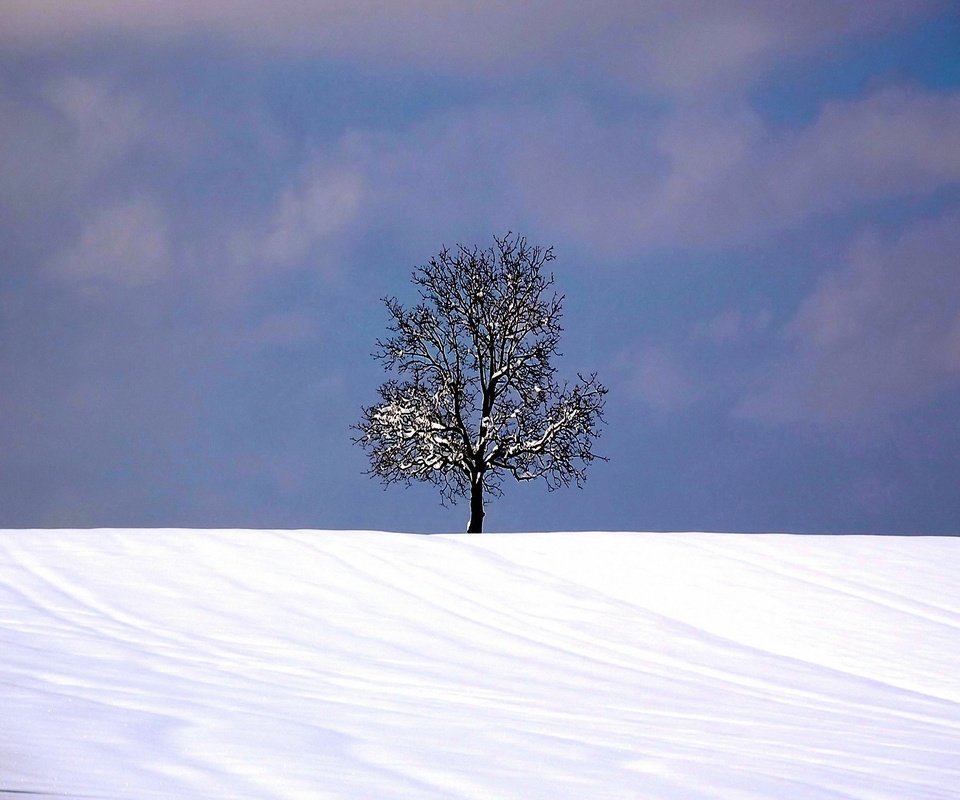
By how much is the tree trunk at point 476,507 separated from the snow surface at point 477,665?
22.1 feet

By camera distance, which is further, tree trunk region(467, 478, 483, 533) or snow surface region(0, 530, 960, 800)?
tree trunk region(467, 478, 483, 533)

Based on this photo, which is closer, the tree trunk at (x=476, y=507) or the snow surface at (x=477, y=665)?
the snow surface at (x=477, y=665)

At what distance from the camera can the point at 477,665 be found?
18.9 feet

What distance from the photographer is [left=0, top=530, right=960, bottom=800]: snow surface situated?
11.7 feet

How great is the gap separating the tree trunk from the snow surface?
22.1 ft

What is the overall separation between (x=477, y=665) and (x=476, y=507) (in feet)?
36.0

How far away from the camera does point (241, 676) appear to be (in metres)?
5.04

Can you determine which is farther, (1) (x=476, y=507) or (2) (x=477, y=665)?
(1) (x=476, y=507)

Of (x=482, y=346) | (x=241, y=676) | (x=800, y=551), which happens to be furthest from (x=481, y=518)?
(x=241, y=676)

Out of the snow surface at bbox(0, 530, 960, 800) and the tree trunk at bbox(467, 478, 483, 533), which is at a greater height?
the tree trunk at bbox(467, 478, 483, 533)

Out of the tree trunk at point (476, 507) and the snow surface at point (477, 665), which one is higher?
the tree trunk at point (476, 507)

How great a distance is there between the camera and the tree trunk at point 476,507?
54.6ft

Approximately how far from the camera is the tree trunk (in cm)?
1664

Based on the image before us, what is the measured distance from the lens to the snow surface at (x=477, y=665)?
3.57 m
